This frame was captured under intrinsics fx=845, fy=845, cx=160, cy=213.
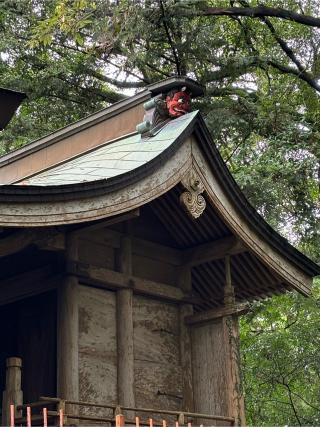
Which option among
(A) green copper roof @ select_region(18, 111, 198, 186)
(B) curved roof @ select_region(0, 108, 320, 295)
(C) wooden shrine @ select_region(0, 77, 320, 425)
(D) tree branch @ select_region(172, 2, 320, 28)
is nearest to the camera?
(B) curved roof @ select_region(0, 108, 320, 295)

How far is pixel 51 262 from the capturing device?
859cm

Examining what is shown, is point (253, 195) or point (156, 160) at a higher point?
point (253, 195)

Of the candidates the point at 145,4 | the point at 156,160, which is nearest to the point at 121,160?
the point at 156,160

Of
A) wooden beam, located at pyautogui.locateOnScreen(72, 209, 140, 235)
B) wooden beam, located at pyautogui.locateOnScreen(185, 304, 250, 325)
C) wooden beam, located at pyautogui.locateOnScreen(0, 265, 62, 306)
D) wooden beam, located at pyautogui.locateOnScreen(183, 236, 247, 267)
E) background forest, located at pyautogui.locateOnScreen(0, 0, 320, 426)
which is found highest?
background forest, located at pyautogui.locateOnScreen(0, 0, 320, 426)

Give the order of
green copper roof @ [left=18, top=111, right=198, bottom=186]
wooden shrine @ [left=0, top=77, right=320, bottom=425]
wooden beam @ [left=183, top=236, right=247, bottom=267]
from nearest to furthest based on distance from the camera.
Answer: green copper roof @ [left=18, top=111, right=198, bottom=186] < wooden shrine @ [left=0, top=77, right=320, bottom=425] < wooden beam @ [left=183, top=236, right=247, bottom=267]

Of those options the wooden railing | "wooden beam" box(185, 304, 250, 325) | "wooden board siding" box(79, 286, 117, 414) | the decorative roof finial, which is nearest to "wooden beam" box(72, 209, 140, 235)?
"wooden board siding" box(79, 286, 117, 414)

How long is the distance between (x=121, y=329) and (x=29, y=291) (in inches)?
40.7

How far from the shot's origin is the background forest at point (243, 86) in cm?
1628

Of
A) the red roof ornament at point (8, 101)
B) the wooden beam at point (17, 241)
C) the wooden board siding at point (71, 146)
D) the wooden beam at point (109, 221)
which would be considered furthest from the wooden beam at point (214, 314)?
the red roof ornament at point (8, 101)

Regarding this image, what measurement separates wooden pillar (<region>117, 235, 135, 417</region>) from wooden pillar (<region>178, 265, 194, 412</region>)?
2.78 feet

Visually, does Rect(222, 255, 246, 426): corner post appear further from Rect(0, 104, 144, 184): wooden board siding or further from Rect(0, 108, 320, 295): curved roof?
Rect(0, 104, 144, 184): wooden board siding

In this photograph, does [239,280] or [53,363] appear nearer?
[53,363]

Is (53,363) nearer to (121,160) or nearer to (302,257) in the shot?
(121,160)

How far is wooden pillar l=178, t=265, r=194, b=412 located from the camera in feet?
30.9
